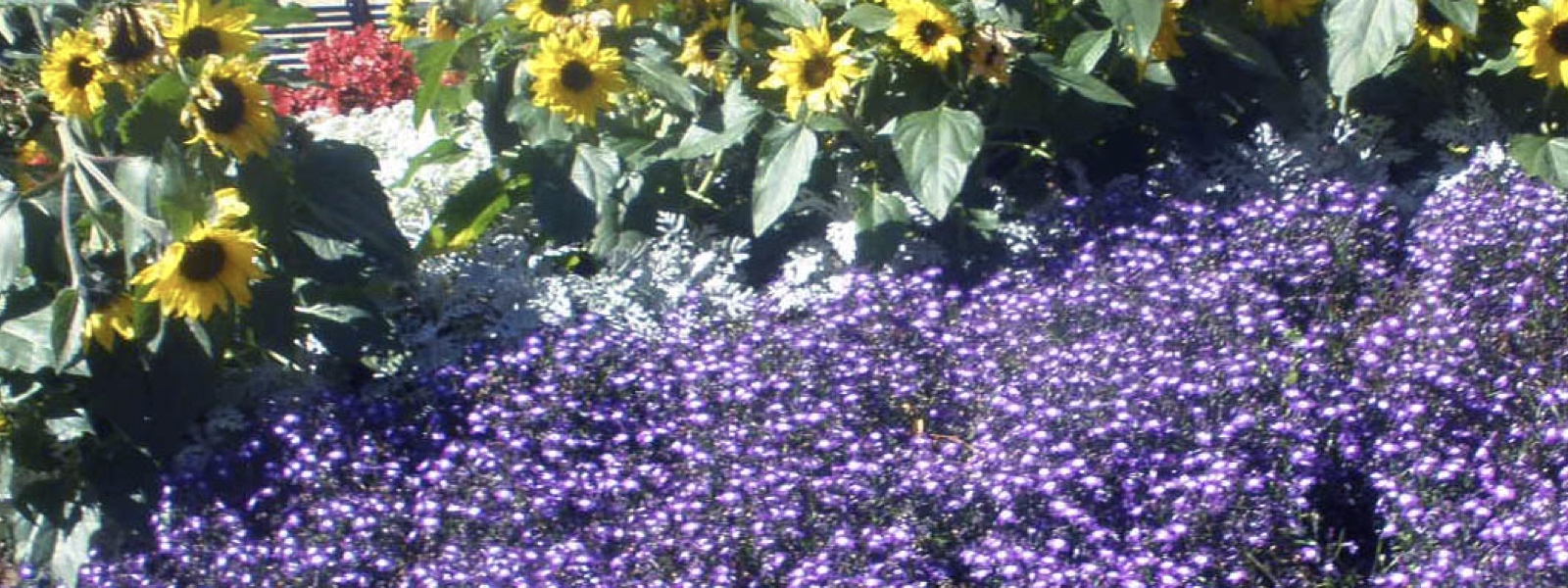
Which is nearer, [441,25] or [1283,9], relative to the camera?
[1283,9]

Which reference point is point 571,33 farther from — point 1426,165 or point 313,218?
point 1426,165

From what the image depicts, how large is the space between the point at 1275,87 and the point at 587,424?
58.1 inches

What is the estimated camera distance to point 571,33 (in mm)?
3283

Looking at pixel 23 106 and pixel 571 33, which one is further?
pixel 571 33

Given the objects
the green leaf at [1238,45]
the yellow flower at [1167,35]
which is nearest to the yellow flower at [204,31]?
the yellow flower at [1167,35]

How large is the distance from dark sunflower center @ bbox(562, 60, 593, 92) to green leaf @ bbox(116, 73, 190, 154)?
69cm

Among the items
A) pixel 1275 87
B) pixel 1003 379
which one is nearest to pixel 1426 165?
pixel 1275 87

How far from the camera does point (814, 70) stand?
3197 millimetres

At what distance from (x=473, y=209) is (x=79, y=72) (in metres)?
0.84

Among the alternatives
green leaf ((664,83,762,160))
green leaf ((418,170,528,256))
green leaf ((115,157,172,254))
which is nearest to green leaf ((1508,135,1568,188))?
green leaf ((664,83,762,160))

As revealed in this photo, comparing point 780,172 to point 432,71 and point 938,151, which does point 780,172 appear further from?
point 432,71

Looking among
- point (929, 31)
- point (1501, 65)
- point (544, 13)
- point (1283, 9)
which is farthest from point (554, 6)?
point (1501, 65)

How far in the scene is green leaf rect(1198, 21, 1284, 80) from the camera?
10.9 ft

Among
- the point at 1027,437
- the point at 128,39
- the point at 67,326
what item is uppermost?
the point at 128,39
